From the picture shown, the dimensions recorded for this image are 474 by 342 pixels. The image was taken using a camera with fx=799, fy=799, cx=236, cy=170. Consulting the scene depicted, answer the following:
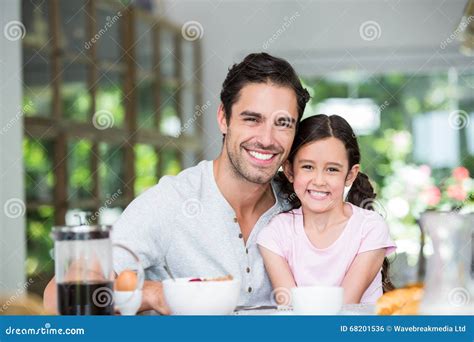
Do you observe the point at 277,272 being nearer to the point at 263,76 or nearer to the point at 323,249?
the point at 323,249

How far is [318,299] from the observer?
114cm

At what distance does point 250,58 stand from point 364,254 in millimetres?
471

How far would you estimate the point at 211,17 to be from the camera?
476cm

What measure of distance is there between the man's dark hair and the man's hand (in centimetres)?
53

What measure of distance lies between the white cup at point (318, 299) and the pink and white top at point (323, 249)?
1.29ft

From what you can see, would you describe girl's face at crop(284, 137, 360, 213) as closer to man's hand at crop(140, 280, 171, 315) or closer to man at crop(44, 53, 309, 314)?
man at crop(44, 53, 309, 314)

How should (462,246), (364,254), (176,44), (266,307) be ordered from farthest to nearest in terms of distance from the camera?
1. (176,44)
2. (364,254)
3. (266,307)
4. (462,246)

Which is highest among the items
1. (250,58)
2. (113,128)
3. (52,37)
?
(52,37)

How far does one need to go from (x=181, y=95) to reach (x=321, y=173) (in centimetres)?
289

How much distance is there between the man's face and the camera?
1.60 metres

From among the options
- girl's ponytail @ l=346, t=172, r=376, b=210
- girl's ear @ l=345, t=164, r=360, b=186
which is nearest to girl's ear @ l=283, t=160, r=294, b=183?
girl's ear @ l=345, t=164, r=360, b=186

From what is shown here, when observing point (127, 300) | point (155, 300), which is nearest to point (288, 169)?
point (155, 300)

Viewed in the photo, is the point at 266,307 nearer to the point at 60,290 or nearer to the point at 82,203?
the point at 60,290

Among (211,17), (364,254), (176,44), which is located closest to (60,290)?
(364,254)
